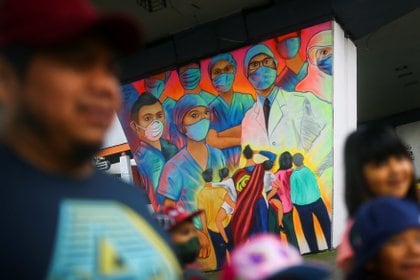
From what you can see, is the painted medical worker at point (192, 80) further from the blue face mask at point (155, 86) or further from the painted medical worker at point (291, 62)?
the painted medical worker at point (291, 62)

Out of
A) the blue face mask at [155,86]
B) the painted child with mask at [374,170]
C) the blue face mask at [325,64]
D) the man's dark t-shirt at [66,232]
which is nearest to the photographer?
the man's dark t-shirt at [66,232]

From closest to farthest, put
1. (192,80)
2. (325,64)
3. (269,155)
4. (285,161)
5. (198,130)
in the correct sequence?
(325,64) < (285,161) < (269,155) < (198,130) < (192,80)

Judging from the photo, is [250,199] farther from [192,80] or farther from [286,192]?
[192,80]

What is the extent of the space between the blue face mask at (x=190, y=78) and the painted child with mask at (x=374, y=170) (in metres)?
5.69

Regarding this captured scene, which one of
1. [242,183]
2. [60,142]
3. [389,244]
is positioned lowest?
[389,244]

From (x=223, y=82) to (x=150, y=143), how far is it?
56.1 inches

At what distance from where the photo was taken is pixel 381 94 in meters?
13.3

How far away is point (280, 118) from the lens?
716cm

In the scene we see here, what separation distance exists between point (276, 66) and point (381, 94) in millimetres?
6854

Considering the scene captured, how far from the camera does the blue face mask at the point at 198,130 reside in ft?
25.3

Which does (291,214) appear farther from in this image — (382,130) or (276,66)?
(382,130)

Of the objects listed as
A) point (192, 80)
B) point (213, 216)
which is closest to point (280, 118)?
point (192, 80)

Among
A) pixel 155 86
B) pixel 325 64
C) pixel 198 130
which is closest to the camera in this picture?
pixel 325 64

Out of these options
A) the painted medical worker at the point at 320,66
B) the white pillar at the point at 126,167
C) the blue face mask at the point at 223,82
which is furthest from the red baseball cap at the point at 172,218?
the white pillar at the point at 126,167
